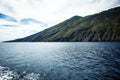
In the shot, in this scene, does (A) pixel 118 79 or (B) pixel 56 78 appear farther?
(B) pixel 56 78

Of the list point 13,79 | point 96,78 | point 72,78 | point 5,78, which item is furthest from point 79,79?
point 5,78

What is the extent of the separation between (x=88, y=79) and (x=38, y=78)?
11006mm

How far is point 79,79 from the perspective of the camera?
89.3 feet

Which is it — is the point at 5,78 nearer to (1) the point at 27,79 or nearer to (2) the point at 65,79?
(1) the point at 27,79

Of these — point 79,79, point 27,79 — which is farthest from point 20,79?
point 79,79

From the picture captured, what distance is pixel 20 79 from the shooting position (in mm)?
26734

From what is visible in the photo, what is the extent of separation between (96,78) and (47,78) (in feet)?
35.7

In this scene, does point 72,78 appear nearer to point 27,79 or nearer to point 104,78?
point 104,78

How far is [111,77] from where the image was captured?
2750 cm

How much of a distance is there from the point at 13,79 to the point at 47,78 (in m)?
→ 7.33

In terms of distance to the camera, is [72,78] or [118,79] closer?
[118,79]

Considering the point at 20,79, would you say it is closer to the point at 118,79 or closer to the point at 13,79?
the point at 13,79

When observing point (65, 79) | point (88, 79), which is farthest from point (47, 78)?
point (88, 79)

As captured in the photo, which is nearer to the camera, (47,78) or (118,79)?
(118,79)
